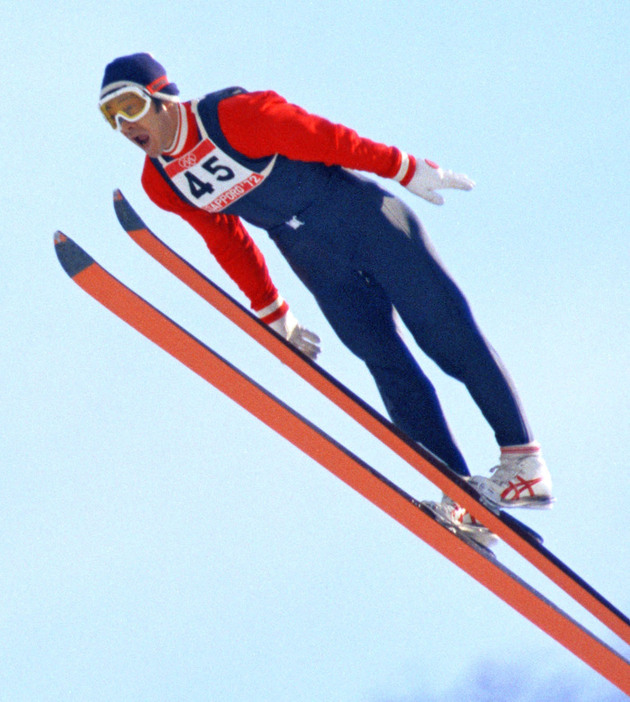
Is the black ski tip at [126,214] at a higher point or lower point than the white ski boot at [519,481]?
higher

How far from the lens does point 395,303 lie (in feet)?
12.6

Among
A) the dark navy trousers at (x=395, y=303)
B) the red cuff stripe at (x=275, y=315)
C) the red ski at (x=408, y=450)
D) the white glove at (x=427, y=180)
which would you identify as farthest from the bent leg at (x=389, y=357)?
the white glove at (x=427, y=180)

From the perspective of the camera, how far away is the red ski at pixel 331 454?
3.36 m

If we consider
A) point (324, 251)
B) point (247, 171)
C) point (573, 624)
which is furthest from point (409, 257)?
point (573, 624)

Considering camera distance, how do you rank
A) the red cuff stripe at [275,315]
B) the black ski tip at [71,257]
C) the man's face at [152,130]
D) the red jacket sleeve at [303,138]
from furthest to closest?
the red cuff stripe at [275,315]
the man's face at [152,130]
the red jacket sleeve at [303,138]
the black ski tip at [71,257]

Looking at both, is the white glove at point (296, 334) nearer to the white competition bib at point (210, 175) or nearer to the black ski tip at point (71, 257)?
the white competition bib at point (210, 175)

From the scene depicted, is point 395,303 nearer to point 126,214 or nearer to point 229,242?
point 229,242

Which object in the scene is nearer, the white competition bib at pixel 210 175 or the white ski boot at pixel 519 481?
the white competition bib at pixel 210 175

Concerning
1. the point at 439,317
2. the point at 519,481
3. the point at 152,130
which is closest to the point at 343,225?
the point at 439,317

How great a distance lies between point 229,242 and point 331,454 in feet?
3.87

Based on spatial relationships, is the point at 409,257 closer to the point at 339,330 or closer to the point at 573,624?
the point at 339,330

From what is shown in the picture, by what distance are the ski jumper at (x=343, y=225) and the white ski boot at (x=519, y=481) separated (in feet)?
0.20

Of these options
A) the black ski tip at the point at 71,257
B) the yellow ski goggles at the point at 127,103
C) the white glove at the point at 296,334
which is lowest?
the black ski tip at the point at 71,257

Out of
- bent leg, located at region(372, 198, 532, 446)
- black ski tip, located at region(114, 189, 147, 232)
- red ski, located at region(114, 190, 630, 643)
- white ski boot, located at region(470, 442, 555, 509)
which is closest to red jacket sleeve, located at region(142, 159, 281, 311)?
red ski, located at region(114, 190, 630, 643)
